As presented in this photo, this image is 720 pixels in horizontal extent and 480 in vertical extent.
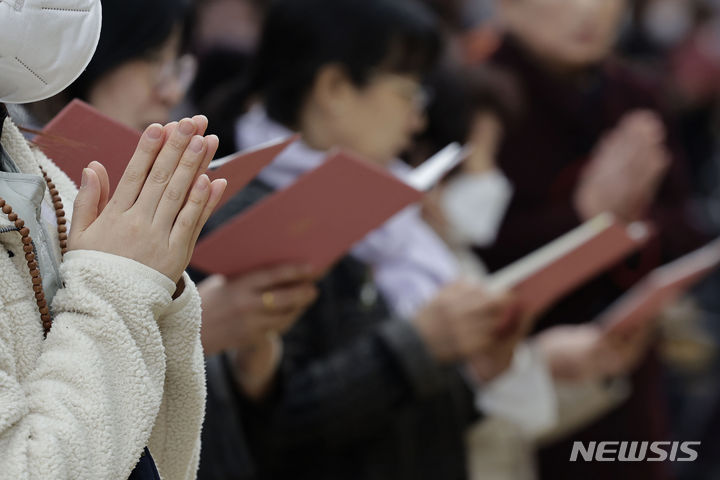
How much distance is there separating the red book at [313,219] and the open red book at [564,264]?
58cm

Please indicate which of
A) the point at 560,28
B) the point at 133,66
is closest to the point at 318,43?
the point at 133,66

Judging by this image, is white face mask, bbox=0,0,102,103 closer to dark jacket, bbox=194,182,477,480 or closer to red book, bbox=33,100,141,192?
red book, bbox=33,100,141,192

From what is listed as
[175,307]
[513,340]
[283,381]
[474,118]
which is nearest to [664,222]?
[474,118]

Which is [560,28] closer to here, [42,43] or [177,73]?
[177,73]

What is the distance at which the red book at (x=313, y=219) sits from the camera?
1.60m

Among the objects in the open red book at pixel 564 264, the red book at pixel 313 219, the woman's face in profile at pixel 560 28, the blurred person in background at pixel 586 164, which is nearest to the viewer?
the red book at pixel 313 219

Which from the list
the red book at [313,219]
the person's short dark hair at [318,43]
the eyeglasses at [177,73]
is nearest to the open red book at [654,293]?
the person's short dark hair at [318,43]

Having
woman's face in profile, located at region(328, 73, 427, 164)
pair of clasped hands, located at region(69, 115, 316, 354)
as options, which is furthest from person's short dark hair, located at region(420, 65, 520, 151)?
pair of clasped hands, located at region(69, 115, 316, 354)

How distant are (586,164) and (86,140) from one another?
6.84ft

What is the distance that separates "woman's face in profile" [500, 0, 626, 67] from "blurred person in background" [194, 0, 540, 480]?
881 mm

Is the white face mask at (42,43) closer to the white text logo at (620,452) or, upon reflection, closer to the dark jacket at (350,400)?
the dark jacket at (350,400)

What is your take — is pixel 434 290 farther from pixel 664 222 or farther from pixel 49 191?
pixel 49 191

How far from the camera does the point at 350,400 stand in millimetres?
2061

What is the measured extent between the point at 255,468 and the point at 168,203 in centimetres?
109
